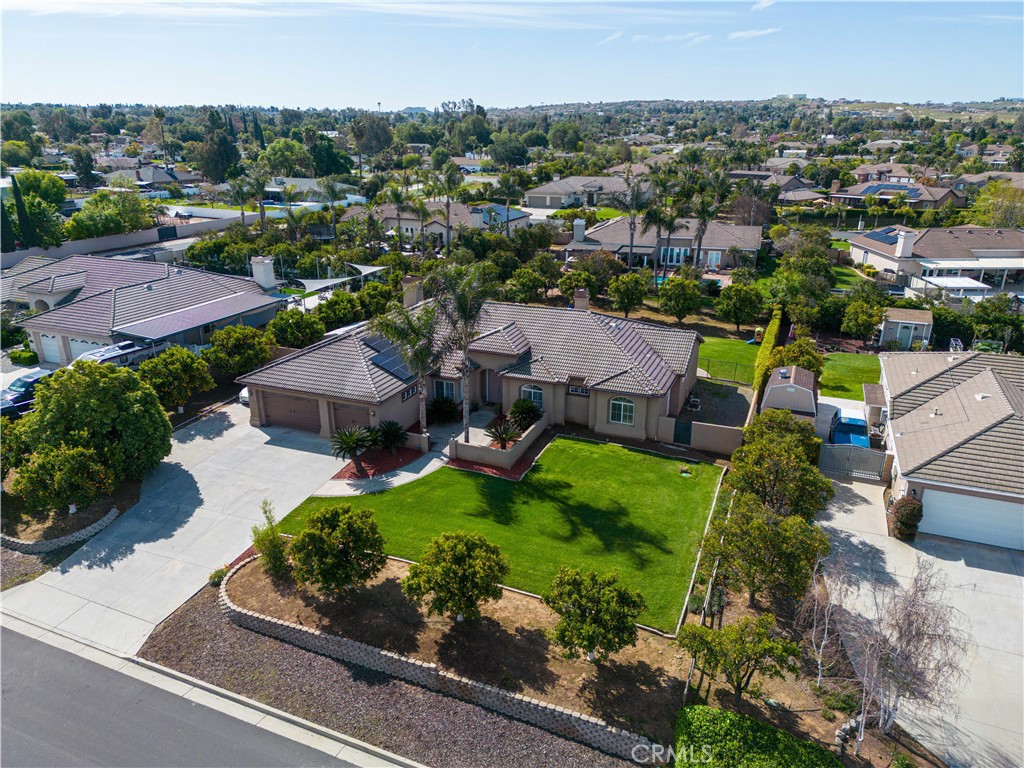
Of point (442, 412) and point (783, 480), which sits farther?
point (442, 412)

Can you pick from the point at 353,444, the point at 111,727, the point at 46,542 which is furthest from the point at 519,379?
the point at 111,727

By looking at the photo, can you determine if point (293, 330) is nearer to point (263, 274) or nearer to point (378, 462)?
point (263, 274)

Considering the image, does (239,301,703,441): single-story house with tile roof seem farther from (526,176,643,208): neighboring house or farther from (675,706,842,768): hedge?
(526,176,643,208): neighboring house

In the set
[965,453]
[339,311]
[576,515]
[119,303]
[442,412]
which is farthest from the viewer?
[339,311]

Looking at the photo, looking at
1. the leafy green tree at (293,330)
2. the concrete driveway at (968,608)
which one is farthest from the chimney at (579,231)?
the concrete driveway at (968,608)

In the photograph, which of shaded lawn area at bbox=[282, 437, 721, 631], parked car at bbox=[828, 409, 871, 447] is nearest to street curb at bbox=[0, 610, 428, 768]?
shaded lawn area at bbox=[282, 437, 721, 631]

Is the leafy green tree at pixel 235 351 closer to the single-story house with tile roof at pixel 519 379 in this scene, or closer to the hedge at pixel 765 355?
the single-story house with tile roof at pixel 519 379

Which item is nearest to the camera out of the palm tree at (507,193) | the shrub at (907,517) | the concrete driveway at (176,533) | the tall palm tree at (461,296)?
the concrete driveway at (176,533)
